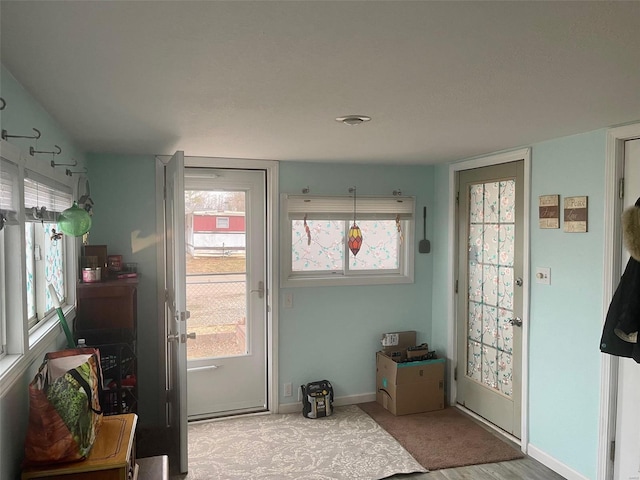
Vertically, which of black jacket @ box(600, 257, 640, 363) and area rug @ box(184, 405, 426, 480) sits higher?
black jacket @ box(600, 257, 640, 363)

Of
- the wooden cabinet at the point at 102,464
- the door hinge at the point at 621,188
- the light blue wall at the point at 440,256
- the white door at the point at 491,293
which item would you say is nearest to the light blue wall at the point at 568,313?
the door hinge at the point at 621,188

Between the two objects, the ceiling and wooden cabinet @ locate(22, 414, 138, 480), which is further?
wooden cabinet @ locate(22, 414, 138, 480)

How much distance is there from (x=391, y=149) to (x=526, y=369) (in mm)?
1815

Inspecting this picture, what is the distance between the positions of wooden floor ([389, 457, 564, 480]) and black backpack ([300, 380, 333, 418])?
106 cm

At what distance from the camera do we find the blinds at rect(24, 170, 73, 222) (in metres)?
1.99

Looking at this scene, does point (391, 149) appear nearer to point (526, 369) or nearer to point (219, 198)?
point (219, 198)

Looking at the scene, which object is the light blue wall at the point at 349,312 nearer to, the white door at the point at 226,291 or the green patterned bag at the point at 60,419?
the white door at the point at 226,291

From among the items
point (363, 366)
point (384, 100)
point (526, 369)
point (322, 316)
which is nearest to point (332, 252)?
point (322, 316)

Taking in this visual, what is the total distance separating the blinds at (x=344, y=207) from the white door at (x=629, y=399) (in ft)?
6.57

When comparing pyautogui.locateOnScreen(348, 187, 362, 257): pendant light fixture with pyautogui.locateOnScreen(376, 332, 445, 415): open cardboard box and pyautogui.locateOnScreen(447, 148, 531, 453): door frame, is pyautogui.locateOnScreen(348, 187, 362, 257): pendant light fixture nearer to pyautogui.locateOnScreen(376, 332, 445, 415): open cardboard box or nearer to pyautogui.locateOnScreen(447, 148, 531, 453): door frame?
pyautogui.locateOnScreen(447, 148, 531, 453): door frame

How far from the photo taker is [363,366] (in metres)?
4.42

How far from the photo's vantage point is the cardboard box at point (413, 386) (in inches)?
162

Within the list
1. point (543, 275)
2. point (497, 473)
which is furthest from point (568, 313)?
point (497, 473)

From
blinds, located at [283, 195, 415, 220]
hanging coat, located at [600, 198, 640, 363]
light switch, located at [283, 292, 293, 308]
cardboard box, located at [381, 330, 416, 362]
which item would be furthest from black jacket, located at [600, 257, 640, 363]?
light switch, located at [283, 292, 293, 308]
